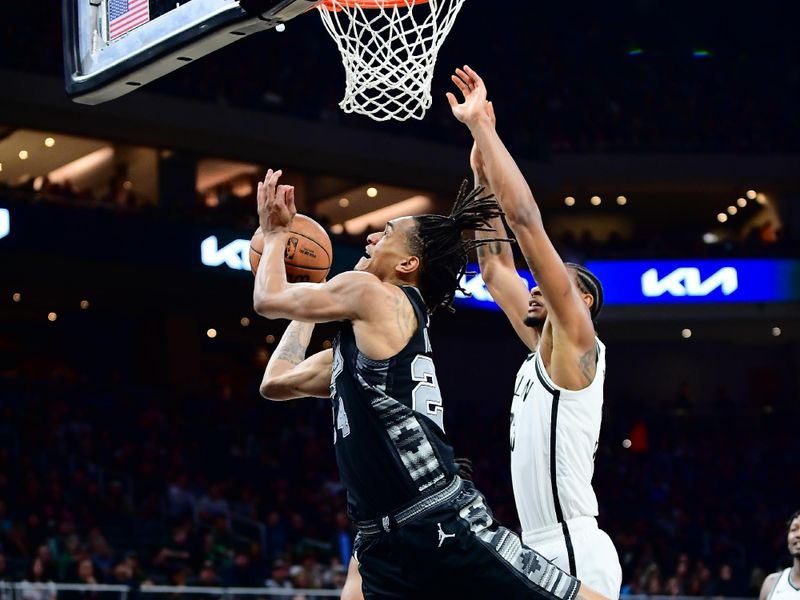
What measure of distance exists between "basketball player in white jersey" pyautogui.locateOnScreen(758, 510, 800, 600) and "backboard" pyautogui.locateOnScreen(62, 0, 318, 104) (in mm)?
4187

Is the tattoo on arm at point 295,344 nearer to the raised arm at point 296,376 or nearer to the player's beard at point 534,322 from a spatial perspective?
the raised arm at point 296,376

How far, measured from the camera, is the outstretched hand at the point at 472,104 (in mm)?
4715

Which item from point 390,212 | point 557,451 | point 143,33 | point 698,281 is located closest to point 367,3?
point 143,33

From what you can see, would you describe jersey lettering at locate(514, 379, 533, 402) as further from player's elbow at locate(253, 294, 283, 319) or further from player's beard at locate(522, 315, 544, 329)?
player's elbow at locate(253, 294, 283, 319)

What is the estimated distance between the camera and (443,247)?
4.25 m

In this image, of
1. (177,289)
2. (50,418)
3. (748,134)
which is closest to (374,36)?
(50,418)

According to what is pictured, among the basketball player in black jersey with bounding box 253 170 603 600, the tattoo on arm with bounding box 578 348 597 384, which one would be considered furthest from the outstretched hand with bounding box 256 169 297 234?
the tattoo on arm with bounding box 578 348 597 384

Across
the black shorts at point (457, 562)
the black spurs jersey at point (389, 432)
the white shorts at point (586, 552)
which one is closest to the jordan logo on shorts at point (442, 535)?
the black shorts at point (457, 562)

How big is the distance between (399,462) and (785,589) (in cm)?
406

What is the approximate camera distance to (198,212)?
65.3 feet

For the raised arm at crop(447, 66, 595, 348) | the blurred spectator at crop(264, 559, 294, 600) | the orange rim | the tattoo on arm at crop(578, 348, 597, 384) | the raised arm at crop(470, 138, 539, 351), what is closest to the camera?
the raised arm at crop(447, 66, 595, 348)

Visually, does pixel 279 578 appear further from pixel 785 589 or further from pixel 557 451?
pixel 557 451

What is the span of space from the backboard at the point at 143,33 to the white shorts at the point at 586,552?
6.66 feet

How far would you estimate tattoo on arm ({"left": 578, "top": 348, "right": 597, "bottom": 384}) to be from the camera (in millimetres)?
4578
